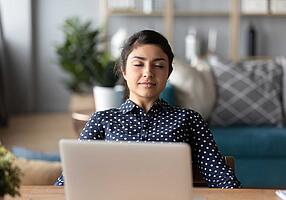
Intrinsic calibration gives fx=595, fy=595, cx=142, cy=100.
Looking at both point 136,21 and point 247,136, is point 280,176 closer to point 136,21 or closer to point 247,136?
A: point 247,136

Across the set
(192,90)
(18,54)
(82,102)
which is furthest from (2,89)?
(192,90)

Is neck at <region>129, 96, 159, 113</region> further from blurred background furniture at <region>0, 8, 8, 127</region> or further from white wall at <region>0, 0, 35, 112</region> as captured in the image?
white wall at <region>0, 0, 35, 112</region>

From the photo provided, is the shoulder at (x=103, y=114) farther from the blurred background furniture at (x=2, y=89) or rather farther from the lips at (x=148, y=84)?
the blurred background furniture at (x=2, y=89)

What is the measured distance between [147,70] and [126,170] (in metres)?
0.60

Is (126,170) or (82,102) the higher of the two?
(126,170)

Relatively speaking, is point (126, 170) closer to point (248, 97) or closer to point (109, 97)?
point (109, 97)

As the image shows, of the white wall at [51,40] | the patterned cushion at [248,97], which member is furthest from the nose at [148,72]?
the white wall at [51,40]

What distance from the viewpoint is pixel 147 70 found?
1.83 m

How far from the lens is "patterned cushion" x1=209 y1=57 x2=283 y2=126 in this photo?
3.98 m

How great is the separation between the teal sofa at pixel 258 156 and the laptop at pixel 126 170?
2.34 meters

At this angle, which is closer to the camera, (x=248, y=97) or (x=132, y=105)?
(x=132, y=105)

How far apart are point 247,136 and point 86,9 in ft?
10.8

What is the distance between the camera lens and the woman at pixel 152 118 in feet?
6.06

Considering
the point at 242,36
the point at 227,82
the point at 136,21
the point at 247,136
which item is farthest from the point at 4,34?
the point at 247,136
